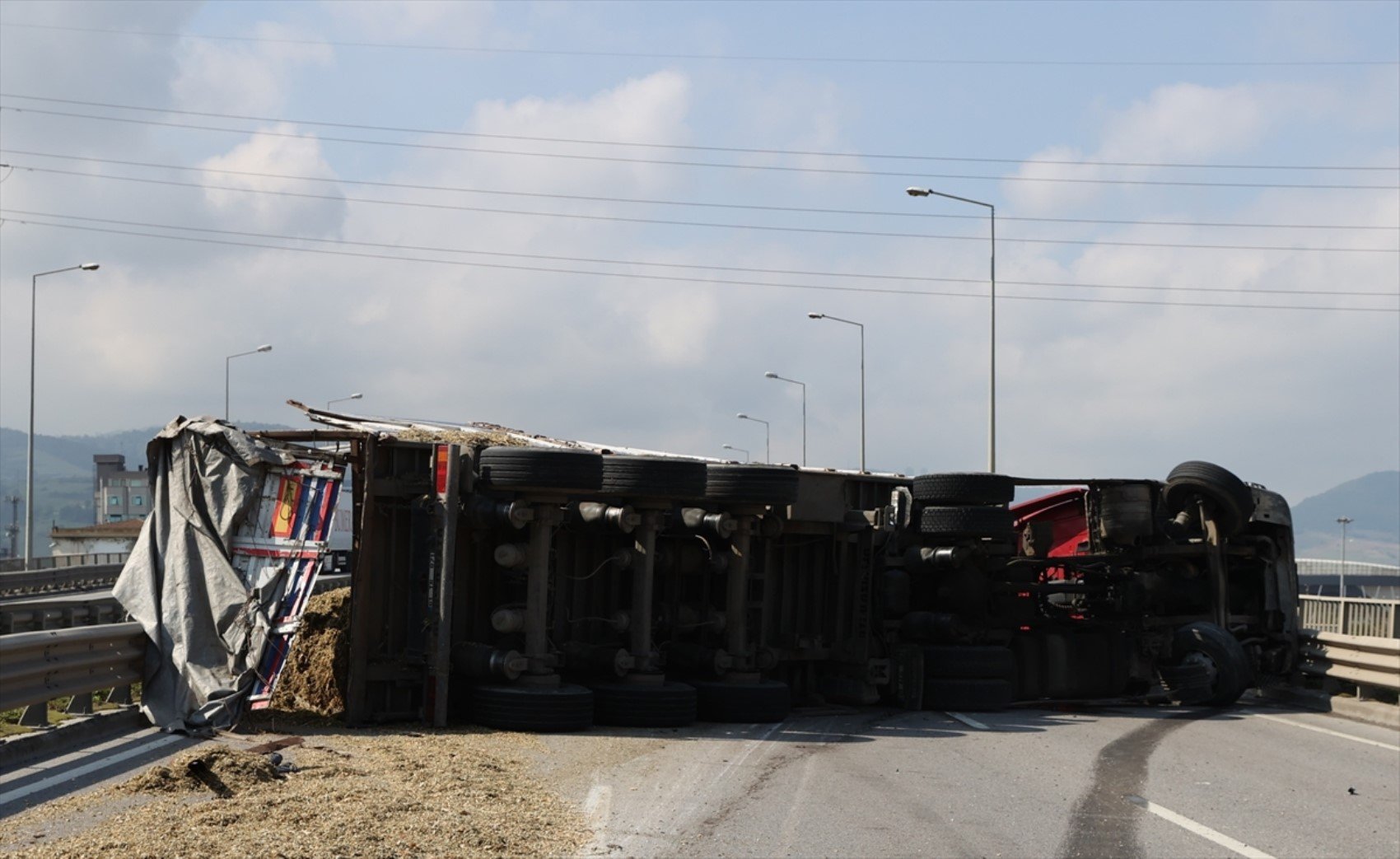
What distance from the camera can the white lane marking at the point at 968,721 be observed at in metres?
14.0

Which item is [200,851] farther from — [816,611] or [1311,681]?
[1311,681]

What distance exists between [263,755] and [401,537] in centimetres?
397

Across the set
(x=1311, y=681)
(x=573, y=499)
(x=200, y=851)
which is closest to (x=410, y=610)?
(x=573, y=499)

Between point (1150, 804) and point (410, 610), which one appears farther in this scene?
point (410, 610)

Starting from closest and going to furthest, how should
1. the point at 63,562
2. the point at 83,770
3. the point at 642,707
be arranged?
the point at 83,770 < the point at 642,707 < the point at 63,562

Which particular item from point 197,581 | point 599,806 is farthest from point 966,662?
point 197,581

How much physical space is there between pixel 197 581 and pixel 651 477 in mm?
4177

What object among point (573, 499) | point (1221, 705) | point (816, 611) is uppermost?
point (573, 499)

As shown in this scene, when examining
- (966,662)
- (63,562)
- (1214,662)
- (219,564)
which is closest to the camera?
(219,564)

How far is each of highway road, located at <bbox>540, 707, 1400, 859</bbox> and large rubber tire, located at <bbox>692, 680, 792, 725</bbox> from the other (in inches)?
12.2

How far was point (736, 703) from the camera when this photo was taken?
1402cm

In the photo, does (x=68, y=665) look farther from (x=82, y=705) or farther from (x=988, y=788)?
(x=988, y=788)

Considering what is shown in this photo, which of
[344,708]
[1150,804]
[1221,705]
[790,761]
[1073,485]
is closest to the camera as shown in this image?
[1150,804]

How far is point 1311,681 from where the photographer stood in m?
17.1
